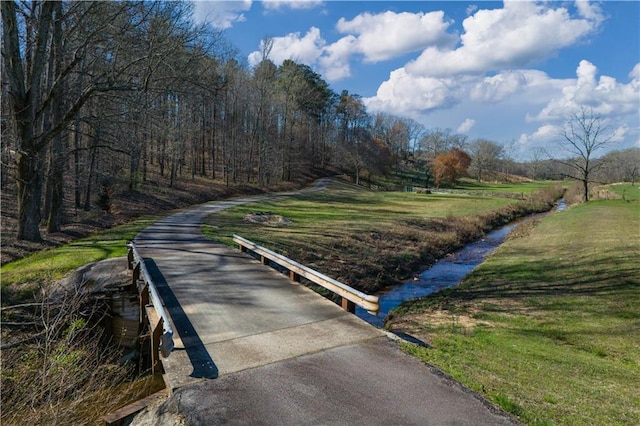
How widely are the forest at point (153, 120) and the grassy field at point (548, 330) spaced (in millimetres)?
11593

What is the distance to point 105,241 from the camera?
1520cm

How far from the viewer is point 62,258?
41.0 feet

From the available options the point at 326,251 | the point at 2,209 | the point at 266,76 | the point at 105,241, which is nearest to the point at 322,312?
the point at 326,251

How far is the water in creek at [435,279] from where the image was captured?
42.0 feet

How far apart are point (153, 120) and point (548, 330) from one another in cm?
2108

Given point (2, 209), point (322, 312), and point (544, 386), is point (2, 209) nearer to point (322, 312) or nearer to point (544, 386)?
point (322, 312)

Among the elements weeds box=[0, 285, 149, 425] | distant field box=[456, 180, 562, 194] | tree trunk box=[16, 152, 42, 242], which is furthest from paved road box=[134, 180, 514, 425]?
distant field box=[456, 180, 562, 194]

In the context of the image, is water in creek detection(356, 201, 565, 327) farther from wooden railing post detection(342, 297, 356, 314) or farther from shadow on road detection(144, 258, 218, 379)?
shadow on road detection(144, 258, 218, 379)

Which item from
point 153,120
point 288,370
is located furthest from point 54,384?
point 153,120

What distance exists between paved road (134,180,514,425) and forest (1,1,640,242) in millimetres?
8875

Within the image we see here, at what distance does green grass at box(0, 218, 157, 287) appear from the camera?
11.0m

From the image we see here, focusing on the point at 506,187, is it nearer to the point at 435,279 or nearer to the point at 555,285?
the point at 435,279

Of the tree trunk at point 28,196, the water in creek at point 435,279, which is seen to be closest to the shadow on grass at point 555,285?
the water in creek at point 435,279

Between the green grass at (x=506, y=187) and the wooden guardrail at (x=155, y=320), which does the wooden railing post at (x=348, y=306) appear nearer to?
the wooden guardrail at (x=155, y=320)
